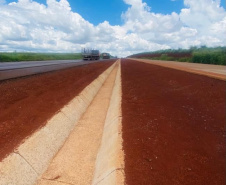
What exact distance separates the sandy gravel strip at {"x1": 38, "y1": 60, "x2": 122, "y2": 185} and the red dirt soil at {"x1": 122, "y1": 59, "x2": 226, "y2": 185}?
3.88ft

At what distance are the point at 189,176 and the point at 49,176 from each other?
3284mm

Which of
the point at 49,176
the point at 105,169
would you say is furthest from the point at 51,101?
the point at 105,169

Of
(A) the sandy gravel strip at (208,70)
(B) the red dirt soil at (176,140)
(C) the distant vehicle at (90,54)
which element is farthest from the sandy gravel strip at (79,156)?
(C) the distant vehicle at (90,54)

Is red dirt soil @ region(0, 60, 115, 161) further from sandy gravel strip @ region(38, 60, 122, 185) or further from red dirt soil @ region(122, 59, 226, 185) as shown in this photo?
red dirt soil @ region(122, 59, 226, 185)

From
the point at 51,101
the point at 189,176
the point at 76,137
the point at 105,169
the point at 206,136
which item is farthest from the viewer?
the point at 51,101

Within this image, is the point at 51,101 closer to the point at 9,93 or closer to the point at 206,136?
the point at 9,93

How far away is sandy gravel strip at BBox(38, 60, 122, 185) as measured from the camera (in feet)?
19.2

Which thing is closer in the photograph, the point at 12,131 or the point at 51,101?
the point at 12,131

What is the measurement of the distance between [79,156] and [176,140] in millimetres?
2798

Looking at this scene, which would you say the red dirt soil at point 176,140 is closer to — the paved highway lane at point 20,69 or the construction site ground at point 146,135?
the construction site ground at point 146,135

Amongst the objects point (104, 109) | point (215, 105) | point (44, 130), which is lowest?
point (104, 109)

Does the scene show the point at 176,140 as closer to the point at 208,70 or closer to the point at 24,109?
the point at 24,109

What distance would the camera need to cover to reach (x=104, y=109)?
1228 centimetres

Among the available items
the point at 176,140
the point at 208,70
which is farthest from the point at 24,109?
the point at 208,70
